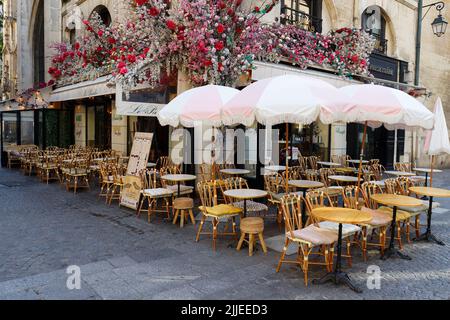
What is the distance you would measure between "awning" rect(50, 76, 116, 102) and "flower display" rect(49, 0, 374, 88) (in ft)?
1.83

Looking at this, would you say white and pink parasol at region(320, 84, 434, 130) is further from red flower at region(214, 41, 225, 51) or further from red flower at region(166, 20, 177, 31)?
red flower at region(166, 20, 177, 31)

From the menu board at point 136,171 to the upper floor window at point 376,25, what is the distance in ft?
33.0

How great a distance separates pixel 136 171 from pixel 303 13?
740 cm

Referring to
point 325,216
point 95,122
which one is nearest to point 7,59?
point 95,122

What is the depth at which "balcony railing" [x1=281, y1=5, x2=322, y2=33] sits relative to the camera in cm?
1057

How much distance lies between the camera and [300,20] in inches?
442

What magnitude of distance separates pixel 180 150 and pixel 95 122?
7.54 metres

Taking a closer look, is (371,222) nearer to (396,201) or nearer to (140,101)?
(396,201)

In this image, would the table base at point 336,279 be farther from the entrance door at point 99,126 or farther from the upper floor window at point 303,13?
the entrance door at point 99,126

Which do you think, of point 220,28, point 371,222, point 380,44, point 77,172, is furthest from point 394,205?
point 380,44

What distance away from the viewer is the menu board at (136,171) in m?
7.90

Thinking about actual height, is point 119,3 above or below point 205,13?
above

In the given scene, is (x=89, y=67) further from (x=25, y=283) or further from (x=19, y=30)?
(x=19, y=30)

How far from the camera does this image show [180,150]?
10.3 m
